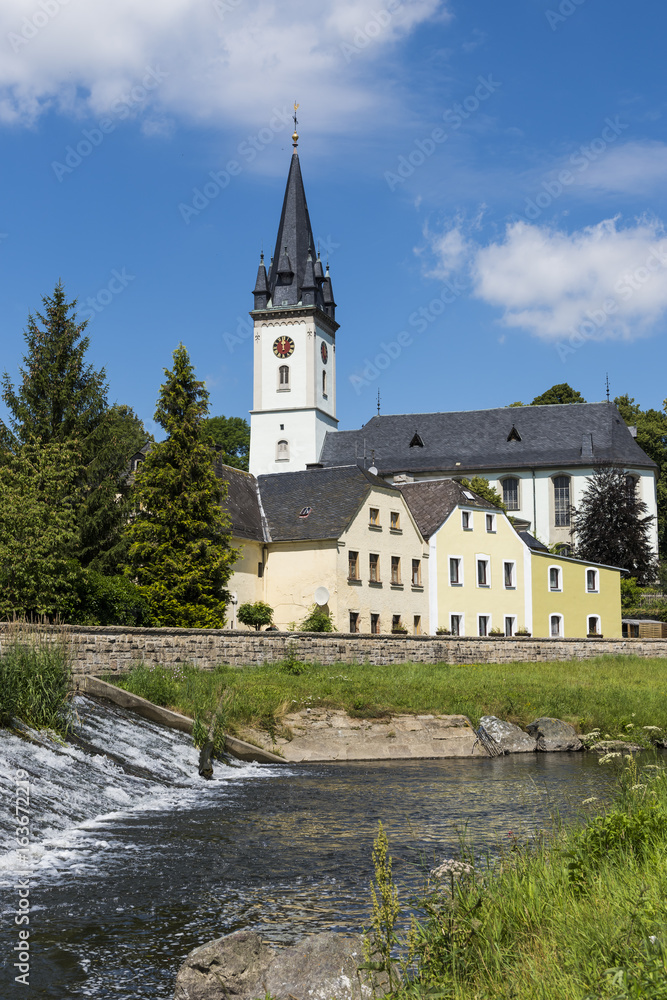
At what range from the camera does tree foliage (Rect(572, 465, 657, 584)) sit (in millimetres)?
70500

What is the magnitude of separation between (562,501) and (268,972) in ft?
268

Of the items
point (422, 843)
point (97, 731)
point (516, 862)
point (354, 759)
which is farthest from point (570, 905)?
point (354, 759)

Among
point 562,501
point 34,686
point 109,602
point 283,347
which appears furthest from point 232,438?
point 34,686

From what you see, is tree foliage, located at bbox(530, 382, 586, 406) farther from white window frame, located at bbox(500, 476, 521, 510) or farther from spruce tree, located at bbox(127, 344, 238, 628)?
spruce tree, located at bbox(127, 344, 238, 628)

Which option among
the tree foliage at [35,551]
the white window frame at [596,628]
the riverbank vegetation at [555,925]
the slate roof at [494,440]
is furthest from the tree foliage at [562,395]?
the riverbank vegetation at [555,925]

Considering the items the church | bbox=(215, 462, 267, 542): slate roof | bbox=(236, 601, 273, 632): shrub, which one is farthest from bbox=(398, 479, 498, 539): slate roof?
bbox=(236, 601, 273, 632): shrub

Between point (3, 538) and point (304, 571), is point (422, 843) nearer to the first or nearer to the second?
point (3, 538)

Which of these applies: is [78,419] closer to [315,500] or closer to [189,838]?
[315,500]

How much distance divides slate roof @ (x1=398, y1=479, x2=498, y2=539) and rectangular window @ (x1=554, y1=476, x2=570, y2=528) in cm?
3331

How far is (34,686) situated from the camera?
17391 millimetres

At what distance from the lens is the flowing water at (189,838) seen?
8.27m

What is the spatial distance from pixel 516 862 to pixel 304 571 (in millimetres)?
39392

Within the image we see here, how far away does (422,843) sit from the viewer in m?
11.9

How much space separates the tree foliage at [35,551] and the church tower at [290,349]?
60732mm
